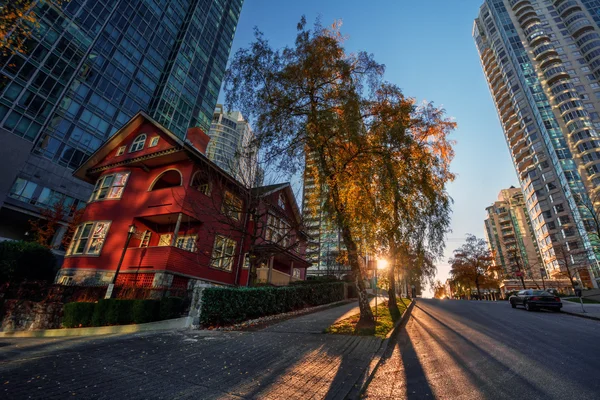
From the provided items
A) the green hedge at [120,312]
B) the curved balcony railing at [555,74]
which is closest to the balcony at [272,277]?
the green hedge at [120,312]

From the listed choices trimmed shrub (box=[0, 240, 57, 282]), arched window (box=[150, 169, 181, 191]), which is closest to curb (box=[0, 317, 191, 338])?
trimmed shrub (box=[0, 240, 57, 282])

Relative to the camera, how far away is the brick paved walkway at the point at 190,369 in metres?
3.82

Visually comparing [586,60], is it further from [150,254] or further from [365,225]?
[150,254]

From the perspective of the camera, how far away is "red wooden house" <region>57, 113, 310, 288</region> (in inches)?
638

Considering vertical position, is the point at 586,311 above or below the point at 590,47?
below

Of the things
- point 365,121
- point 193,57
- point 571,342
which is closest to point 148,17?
point 193,57

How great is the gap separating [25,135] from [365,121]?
40201 millimetres

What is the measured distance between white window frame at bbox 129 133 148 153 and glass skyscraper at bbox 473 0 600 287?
71.6 metres

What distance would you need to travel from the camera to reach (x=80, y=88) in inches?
1423

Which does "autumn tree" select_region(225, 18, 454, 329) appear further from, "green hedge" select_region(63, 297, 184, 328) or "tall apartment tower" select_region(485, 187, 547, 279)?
"tall apartment tower" select_region(485, 187, 547, 279)

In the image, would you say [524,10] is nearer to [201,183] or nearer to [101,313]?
[201,183]

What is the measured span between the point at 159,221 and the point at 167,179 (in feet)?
11.4

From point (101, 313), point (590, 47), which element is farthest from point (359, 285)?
point (590, 47)

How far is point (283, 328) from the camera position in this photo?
9734 millimetres
